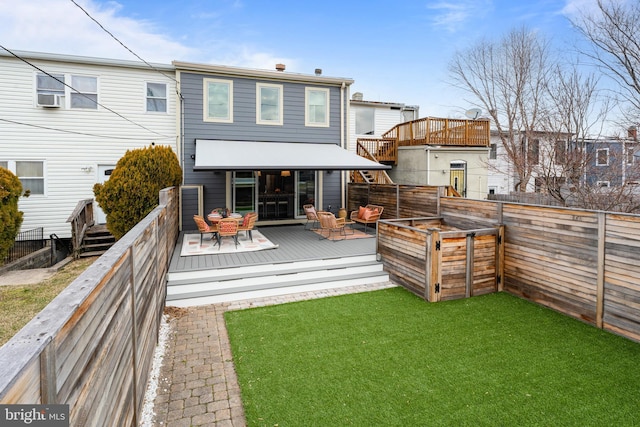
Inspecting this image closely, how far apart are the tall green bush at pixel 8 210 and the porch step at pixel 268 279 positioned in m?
5.77

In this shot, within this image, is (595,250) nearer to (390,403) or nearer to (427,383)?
(427,383)

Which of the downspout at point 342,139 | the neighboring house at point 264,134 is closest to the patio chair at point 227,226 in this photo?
the neighboring house at point 264,134

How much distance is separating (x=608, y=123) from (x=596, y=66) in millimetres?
1756

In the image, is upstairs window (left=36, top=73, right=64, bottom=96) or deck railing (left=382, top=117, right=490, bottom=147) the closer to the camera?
upstairs window (left=36, top=73, right=64, bottom=96)

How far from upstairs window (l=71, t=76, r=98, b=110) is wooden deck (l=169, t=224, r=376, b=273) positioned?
6.02 metres

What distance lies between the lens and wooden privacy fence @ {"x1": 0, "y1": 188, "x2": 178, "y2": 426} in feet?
4.20

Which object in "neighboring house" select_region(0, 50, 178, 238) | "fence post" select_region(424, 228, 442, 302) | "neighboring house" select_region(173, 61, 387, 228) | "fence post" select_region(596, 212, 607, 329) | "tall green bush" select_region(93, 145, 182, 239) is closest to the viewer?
"fence post" select_region(596, 212, 607, 329)

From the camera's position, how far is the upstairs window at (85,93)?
12.5m

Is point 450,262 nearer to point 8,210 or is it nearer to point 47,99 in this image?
point 8,210

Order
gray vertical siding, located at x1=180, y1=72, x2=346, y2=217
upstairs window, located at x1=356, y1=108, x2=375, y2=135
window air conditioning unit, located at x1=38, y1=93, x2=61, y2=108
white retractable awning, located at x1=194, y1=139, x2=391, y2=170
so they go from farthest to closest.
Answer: upstairs window, located at x1=356, y1=108, x2=375, y2=135 → gray vertical siding, located at x1=180, y1=72, x2=346, y2=217 → window air conditioning unit, located at x1=38, y1=93, x2=61, y2=108 → white retractable awning, located at x1=194, y1=139, x2=391, y2=170

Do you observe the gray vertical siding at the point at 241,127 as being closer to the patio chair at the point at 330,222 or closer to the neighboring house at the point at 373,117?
the patio chair at the point at 330,222

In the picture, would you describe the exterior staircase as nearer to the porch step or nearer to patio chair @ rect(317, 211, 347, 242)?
the porch step

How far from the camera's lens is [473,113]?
59.9 ft

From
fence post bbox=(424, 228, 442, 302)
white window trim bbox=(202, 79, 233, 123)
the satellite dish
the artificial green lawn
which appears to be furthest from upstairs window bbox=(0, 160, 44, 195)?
the satellite dish
